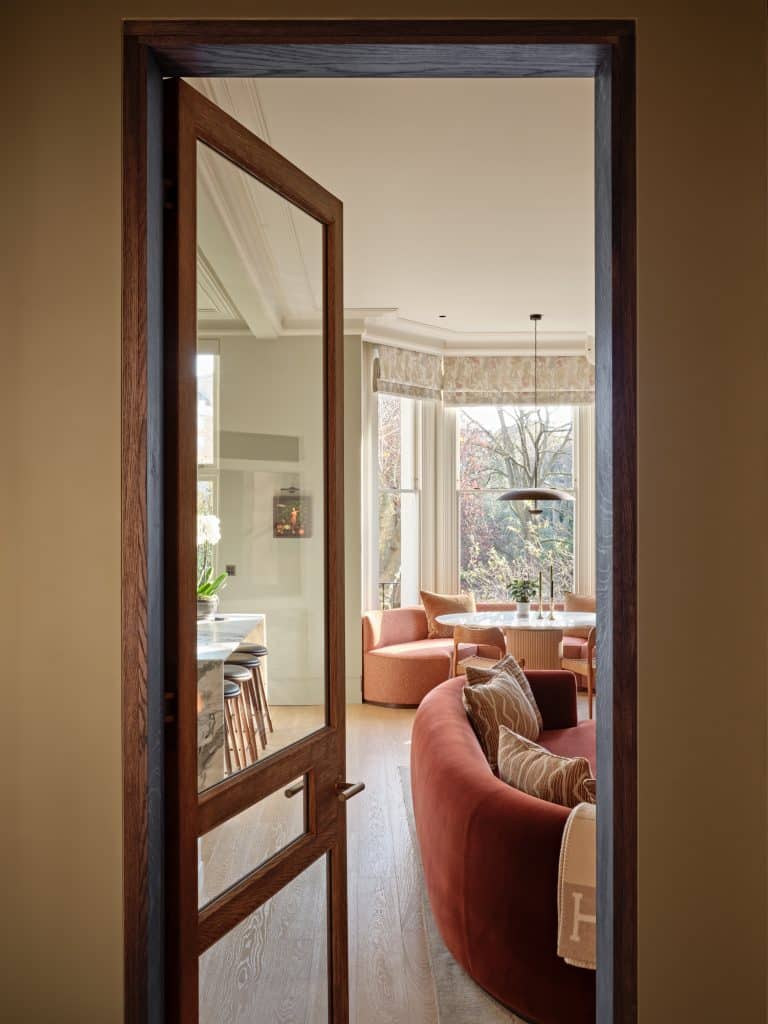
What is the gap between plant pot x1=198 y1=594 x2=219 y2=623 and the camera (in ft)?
5.49

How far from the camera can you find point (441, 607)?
23.0ft

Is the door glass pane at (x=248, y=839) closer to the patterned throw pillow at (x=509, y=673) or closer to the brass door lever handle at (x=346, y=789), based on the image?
the brass door lever handle at (x=346, y=789)

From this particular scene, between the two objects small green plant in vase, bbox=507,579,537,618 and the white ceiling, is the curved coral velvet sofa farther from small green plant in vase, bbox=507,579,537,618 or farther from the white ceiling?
small green plant in vase, bbox=507,579,537,618

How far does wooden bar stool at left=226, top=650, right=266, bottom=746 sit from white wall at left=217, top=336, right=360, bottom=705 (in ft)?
0.19

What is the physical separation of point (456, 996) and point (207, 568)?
1.69 metres

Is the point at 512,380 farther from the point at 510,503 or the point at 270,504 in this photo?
the point at 270,504

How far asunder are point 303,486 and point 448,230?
9.98 feet

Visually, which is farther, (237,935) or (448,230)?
(448,230)

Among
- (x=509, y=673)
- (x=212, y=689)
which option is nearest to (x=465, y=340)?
(x=509, y=673)

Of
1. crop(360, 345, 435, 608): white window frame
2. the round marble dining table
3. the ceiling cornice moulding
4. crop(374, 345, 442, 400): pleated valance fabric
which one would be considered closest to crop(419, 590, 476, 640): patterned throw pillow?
the round marble dining table
